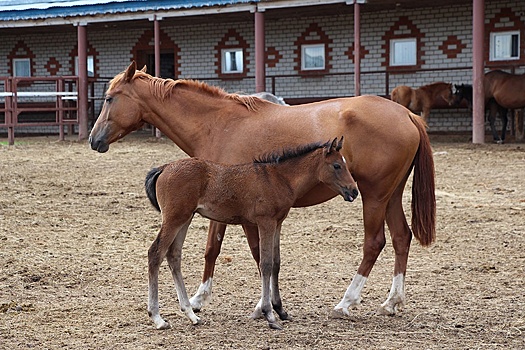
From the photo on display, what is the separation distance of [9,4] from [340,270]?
22.3 m

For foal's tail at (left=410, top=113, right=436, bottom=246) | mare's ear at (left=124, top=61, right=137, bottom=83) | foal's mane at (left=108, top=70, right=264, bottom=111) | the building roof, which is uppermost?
the building roof

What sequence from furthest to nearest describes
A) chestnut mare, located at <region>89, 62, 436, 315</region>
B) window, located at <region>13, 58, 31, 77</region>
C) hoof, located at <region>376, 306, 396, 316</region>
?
1. window, located at <region>13, 58, 31, 77</region>
2. chestnut mare, located at <region>89, 62, 436, 315</region>
3. hoof, located at <region>376, 306, 396, 316</region>

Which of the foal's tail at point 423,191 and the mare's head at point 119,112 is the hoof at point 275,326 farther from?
the mare's head at point 119,112

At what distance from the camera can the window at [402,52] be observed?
22.3 m

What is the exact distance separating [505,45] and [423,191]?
1604cm

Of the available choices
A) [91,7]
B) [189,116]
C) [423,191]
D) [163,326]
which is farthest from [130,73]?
[91,7]

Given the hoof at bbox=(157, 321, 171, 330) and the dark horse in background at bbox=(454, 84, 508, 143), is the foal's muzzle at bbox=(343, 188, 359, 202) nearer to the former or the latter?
the hoof at bbox=(157, 321, 171, 330)

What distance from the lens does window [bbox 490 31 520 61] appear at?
825 inches

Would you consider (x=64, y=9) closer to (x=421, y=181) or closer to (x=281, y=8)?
(x=281, y=8)

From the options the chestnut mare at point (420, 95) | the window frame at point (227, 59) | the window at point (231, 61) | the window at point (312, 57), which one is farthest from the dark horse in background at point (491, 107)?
the window at point (231, 61)

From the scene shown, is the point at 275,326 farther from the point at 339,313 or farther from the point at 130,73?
the point at 130,73

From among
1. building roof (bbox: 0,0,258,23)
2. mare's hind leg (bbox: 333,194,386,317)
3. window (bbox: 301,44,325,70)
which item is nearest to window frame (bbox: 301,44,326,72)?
window (bbox: 301,44,325,70)

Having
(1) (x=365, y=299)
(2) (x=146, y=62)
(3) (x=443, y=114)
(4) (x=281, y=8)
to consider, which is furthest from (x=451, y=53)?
(1) (x=365, y=299)

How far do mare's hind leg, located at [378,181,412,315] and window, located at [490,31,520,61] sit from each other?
1598 cm
